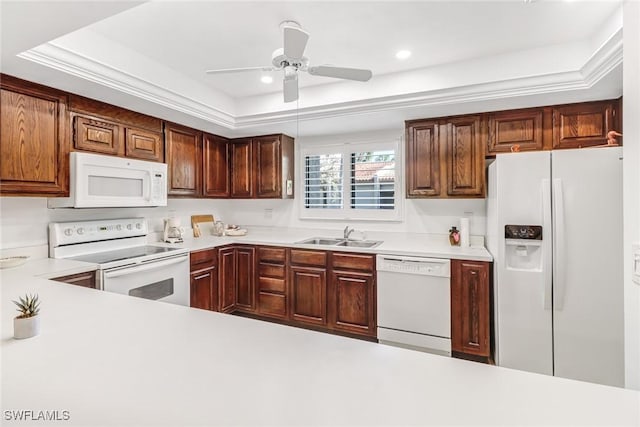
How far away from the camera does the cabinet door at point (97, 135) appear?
2.41 metres

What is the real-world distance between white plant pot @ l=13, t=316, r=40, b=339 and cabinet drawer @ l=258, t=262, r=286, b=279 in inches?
93.4

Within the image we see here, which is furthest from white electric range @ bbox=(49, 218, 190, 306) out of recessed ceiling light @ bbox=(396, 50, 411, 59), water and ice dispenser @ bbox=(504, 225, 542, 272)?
water and ice dispenser @ bbox=(504, 225, 542, 272)

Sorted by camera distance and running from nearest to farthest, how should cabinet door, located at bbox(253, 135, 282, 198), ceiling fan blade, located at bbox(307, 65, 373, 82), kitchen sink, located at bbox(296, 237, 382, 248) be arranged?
ceiling fan blade, located at bbox(307, 65, 373, 82)
kitchen sink, located at bbox(296, 237, 382, 248)
cabinet door, located at bbox(253, 135, 282, 198)

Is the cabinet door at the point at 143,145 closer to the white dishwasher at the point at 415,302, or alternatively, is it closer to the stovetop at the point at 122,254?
the stovetop at the point at 122,254

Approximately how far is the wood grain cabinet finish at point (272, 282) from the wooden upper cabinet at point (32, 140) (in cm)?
182

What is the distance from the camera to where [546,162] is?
7.23ft

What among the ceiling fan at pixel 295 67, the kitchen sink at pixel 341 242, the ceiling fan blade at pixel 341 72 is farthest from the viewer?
the kitchen sink at pixel 341 242

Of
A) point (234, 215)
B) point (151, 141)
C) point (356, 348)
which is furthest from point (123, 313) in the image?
point (234, 215)

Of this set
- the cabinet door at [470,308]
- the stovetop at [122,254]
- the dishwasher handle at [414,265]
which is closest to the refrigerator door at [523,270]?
the cabinet door at [470,308]

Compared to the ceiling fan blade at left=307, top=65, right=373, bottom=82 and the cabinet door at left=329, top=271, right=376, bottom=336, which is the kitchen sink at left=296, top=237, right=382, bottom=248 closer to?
the cabinet door at left=329, top=271, right=376, bottom=336

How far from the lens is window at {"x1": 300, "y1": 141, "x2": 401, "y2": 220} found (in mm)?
3547

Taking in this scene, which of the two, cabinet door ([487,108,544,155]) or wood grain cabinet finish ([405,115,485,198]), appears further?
wood grain cabinet finish ([405,115,485,198])

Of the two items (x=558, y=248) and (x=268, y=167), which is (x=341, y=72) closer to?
(x=558, y=248)

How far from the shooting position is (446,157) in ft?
9.64
